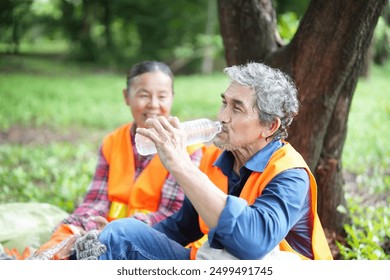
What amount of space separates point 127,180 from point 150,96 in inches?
23.6

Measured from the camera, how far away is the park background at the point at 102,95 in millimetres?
5328

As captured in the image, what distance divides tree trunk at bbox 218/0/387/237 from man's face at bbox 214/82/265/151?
A: 1109 mm

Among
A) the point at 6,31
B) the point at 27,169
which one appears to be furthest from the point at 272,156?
the point at 6,31

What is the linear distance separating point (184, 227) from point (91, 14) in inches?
732

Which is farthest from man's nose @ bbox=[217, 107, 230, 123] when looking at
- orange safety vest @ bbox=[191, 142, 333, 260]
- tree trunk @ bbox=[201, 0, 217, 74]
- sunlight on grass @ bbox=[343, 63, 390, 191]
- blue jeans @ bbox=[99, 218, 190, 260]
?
tree trunk @ bbox=[201, 0, 217, 74]

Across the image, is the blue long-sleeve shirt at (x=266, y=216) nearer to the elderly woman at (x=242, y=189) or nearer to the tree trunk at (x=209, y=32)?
the elderly woman at (x=242, y=189)

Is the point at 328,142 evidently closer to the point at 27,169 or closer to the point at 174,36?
the point at 27,169

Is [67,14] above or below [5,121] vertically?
above

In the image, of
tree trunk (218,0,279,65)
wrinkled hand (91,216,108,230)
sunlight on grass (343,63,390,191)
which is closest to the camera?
wrinkled hand (91,216,108,230)

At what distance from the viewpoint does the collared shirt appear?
11.6 feet

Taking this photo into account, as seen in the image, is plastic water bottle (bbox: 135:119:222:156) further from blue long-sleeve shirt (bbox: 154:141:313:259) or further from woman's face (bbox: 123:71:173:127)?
woman's face (bbox: 123:71:173:127)

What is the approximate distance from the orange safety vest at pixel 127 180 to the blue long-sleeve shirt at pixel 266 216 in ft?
3.35

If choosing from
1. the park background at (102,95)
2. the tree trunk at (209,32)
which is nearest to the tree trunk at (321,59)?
the park background at (102,95)

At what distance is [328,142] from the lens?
3854 mm
